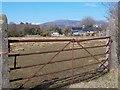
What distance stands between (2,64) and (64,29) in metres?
81.3

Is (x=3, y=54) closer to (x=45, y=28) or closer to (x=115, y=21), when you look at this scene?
(x=115, y=21)

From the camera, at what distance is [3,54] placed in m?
6.56

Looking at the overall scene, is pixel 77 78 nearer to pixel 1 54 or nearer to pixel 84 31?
pixel 1 54

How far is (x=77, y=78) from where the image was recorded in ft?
29.6

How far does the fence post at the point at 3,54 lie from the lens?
6504 mm

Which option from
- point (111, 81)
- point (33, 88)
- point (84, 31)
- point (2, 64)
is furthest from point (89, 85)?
point (84, 31)

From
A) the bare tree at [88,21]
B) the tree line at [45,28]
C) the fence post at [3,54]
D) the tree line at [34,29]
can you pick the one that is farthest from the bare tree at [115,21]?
the bare tree at [88,21]

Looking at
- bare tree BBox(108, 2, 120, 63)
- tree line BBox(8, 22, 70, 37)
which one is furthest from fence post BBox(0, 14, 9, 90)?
tree line BBox(8, 22, 70, 37)

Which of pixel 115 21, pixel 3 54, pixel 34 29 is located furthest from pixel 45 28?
pixel 3 54

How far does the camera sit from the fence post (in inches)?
256

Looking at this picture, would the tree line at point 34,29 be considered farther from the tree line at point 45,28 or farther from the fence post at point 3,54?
the fence post at point 3,54

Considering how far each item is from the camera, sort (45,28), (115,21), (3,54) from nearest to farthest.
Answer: (3,54) → (115,21) → (45,28)

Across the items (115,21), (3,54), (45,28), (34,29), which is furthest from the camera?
(45,28)

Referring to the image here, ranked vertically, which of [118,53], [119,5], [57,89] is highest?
[119,5]
